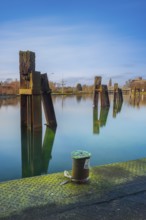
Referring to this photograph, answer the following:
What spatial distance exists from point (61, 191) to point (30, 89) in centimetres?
551

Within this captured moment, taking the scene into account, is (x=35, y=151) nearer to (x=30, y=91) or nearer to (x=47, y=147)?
(x=47, y=147)

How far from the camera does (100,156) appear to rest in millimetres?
6156

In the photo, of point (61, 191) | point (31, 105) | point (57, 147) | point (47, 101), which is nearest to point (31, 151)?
Answer: point (57, 147)

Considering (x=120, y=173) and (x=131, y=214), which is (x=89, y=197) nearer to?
(x=131, y=214)

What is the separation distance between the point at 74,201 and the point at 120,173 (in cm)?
120

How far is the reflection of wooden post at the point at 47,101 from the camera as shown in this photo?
9.25 m

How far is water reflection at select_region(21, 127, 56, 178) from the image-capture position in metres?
5.39

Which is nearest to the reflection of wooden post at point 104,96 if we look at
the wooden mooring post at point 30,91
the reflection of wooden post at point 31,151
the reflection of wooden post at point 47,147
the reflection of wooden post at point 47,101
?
the reflection of wooden post at point 47,101

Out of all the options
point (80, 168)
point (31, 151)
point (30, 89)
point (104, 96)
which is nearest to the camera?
point (80, 168)

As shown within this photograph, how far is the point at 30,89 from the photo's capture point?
8211 mm

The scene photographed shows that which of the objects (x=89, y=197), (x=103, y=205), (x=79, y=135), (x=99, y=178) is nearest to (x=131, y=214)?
(x=103, y=205)

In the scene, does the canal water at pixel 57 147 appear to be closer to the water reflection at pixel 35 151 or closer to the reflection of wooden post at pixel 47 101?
the water reflection at pixel 35 151

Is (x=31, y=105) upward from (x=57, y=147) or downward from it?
Result: upward

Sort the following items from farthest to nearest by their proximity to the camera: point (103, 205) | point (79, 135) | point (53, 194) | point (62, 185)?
point (79, 135), point (62, 185), point (53, 194), point (103, 205)
